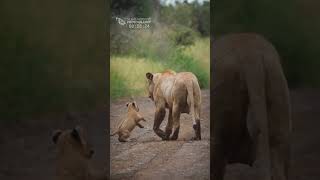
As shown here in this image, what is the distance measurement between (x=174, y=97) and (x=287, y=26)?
799mm

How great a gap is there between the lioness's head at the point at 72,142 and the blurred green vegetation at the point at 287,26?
1003 mm

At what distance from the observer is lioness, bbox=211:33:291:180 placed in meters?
3.66

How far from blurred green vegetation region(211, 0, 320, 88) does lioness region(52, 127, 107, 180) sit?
1.02 metres

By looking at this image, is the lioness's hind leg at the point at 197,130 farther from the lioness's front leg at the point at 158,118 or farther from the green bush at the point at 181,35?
the green bush at the point at 181,35

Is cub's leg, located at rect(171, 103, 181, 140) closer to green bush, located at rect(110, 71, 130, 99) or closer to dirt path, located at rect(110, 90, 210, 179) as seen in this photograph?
dirt path, located at rect(110, 90, 210, 179)

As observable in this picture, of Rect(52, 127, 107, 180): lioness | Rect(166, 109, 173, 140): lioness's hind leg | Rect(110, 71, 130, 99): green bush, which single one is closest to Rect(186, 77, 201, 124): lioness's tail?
Rect(166, 109, 173, 140): lioness's hind leg

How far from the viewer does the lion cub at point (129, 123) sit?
3.73 meters

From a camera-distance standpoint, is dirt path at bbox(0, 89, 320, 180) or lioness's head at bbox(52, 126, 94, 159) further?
dirt path at bbox(0, 89, 320, 180)

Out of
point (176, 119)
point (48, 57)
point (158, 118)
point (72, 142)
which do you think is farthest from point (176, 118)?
point (48, 57)

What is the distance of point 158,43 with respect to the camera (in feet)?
12.2

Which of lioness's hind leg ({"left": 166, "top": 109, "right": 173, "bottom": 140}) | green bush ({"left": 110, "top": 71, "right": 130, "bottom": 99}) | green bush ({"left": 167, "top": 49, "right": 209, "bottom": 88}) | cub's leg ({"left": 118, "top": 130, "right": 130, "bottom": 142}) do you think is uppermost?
green bush ({"left": 167, "top": 49, "right": 209, "bottom": 88})

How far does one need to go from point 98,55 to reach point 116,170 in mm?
695

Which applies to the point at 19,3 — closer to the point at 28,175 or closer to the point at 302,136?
the point at 28,175

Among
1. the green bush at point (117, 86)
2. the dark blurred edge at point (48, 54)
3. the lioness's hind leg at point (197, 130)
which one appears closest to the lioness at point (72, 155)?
the dark blurred edge at point (48, 54)
